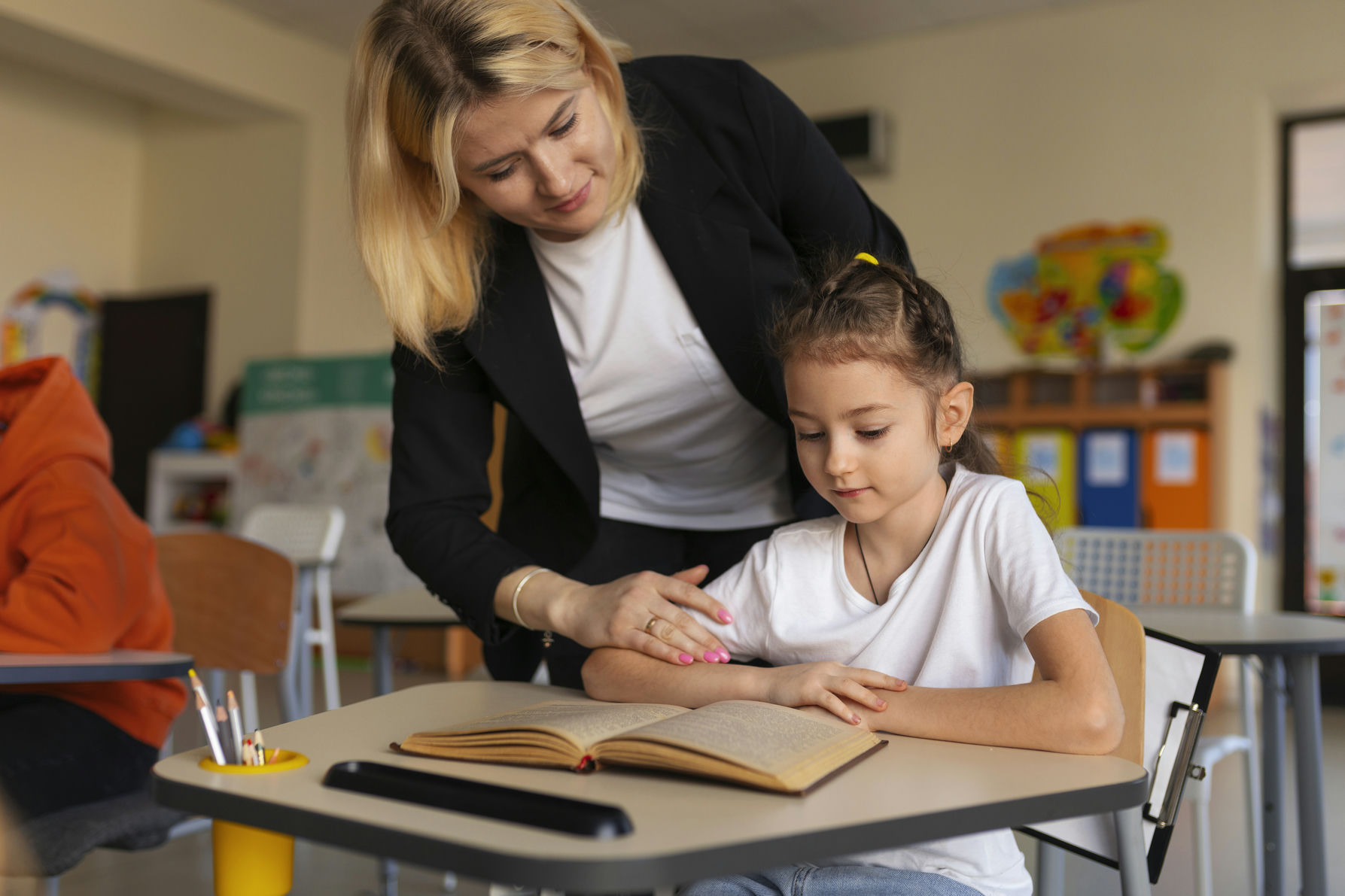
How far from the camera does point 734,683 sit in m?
1.03

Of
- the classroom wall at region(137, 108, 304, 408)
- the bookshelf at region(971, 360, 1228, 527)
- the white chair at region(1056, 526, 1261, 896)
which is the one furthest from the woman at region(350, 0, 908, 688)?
the classroom wall at region(137, 108, 304, 408)

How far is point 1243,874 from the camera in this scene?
2533 millimetres

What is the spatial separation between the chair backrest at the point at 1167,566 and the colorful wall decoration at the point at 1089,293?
9.43ft

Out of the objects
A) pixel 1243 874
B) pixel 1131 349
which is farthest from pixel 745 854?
pixel 1131 349

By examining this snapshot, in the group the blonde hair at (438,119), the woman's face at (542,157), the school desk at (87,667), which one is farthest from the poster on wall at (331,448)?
the woman's face at (542,157)

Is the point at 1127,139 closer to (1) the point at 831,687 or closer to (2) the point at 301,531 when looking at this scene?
(2) the point at 301,531

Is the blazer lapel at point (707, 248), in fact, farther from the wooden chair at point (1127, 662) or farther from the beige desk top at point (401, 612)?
the beige desk top at point (401, 612)

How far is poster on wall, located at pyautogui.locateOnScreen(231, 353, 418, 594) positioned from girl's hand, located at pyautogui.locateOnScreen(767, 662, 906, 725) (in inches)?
188

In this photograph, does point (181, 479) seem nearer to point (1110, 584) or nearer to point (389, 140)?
point (1110, 584)

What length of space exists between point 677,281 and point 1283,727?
1.56m

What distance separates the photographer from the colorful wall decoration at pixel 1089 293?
5039 millimetres

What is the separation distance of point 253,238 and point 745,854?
6.40m

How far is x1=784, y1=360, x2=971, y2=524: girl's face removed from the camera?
1.12 m

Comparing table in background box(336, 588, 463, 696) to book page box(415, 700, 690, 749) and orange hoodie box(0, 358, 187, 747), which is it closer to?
orange hoodie box(0, 358, 187, 747)
